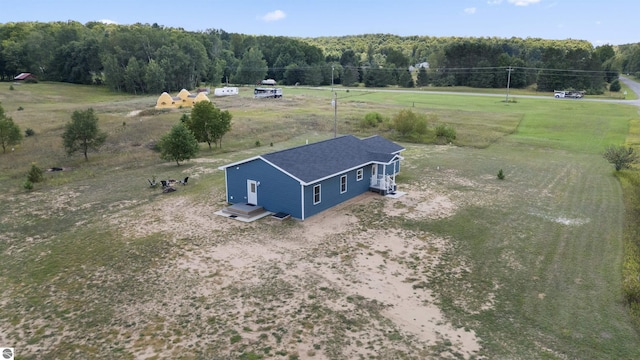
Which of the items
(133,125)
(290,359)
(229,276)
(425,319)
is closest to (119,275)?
(229,276)

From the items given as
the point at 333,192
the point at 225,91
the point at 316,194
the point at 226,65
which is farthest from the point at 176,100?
the point at 226,65

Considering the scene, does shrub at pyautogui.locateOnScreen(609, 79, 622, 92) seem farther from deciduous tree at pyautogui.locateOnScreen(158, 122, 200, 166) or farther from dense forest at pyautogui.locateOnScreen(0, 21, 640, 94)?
deciduous tree at pyautogui.locateOnScreen(158, 122, 200, 166)

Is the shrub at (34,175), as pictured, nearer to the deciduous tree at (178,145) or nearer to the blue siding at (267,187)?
the deciduous tree at (178,145)

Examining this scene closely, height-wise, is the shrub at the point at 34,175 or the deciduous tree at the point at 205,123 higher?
the deciduous tree at the point at 205,123

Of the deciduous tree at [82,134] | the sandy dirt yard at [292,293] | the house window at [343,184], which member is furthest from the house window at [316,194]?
the deciduous tree at [82,134]

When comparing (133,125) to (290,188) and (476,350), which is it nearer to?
(290,188)

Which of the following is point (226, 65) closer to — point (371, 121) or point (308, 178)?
point (371, 121)
